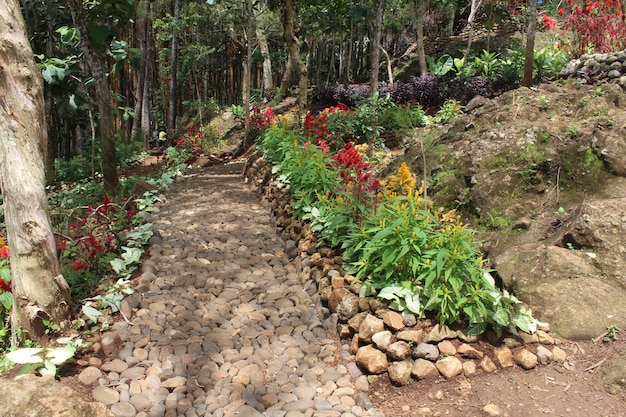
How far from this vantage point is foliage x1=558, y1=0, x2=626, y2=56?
7.12 m

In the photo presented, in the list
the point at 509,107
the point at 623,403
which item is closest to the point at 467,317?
the point at 623,403

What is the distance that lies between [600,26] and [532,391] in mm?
7365

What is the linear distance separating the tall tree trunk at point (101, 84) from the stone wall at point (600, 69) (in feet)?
22.6

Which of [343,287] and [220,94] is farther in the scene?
[220,94]

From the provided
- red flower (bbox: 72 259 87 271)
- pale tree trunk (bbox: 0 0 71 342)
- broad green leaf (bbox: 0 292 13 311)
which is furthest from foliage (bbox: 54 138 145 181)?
pale tree trunk (bbox: 0 0 71 342)

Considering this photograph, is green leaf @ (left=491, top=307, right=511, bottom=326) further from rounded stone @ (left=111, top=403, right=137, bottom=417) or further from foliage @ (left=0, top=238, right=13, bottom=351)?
foliage @ (left=0, top=238, right=13, bottom=351)

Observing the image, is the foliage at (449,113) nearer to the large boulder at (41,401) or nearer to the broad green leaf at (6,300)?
the broad green leaf at (6,300)

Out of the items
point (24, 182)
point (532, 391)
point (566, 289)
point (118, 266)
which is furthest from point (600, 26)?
point (24, 182)

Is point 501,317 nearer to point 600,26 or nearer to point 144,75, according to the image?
point 600,26

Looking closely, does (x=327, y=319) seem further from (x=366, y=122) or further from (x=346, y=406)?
(x=366, y=122)

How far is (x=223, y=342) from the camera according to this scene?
327cm

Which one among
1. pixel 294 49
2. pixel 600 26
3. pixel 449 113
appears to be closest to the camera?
pixel 600 26

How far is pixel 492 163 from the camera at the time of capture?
15.1ft

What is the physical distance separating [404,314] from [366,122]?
5342mm
